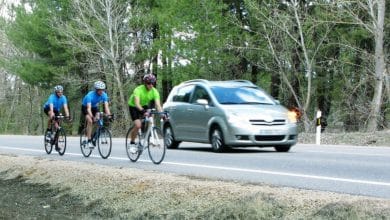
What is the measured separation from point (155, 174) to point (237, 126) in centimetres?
437

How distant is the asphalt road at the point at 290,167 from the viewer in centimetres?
932

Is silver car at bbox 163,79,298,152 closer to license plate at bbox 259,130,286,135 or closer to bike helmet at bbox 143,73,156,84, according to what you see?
license plate at bbox 259,130,286,135

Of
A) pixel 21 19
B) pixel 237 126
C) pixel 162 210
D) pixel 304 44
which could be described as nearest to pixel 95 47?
pixel 21 19

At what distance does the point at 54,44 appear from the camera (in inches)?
1555

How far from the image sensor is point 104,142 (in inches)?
592

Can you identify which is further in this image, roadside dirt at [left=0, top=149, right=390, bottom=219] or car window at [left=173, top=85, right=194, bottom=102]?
car window at [left=173, top=85, right=194, bottom=102]

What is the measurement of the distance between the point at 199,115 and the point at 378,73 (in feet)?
40.6

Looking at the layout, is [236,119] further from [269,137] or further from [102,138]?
[102,138]

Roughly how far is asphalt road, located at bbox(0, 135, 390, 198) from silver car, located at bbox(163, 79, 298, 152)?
402 millimetres

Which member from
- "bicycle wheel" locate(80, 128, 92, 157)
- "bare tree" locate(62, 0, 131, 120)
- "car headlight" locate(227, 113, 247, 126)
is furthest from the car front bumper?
"bare tree" locate(62, 0, 131, 120)

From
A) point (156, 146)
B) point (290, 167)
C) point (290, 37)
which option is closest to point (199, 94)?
point (156, 146)

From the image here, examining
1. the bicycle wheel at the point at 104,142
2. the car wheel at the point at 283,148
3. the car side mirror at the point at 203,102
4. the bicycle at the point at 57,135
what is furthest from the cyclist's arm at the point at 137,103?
the car wheel at the point at 283,148

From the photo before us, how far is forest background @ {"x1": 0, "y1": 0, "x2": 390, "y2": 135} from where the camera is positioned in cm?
2827

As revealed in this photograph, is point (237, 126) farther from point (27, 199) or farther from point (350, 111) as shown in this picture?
point (350, 111)
